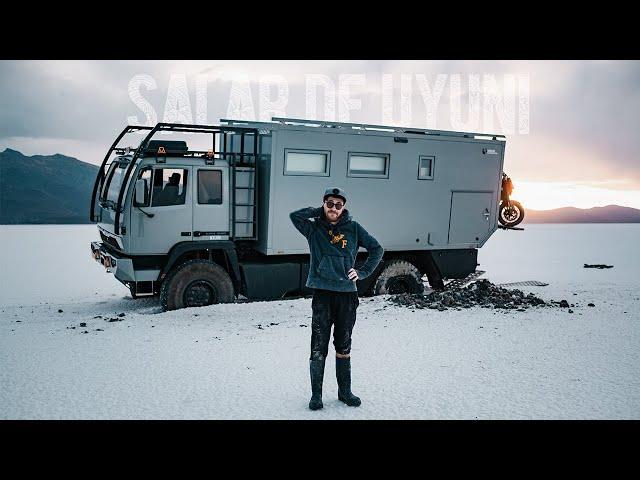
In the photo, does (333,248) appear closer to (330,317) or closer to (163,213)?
(330,317)

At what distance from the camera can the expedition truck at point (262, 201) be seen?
9.55 m

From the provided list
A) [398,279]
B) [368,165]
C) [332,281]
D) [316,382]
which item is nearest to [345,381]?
[316,382]

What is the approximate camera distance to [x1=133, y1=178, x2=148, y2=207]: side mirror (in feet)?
30.5

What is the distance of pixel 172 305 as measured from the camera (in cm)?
965

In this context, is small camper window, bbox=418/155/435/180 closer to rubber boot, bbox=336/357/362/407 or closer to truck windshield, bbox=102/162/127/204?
truck windshield, bbox=102/162/127/204

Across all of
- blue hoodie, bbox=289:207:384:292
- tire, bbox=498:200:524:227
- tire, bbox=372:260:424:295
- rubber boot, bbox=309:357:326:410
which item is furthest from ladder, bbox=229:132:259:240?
tire, bbox=498:200:524:227

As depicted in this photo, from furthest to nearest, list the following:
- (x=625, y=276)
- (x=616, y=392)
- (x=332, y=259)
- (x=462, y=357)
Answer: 1. (x=625, y=276)
2. (x=462, y=357)
3. (x=616, y=392)
4. (x=332, y=259)

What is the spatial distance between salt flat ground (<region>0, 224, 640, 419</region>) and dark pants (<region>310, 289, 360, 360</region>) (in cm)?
60

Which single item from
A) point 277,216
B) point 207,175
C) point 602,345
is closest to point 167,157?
point 207,175

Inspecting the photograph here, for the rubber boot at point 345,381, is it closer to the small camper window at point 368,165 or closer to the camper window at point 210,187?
the camper window at point 210,187

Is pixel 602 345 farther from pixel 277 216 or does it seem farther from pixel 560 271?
pixel 560 271

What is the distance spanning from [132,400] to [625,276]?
1335cm

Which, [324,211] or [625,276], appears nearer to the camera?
[324,211]

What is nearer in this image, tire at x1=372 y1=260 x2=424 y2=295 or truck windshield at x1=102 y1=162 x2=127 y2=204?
truck windshield at x1=102 y1=162 x2=127 y2=204
